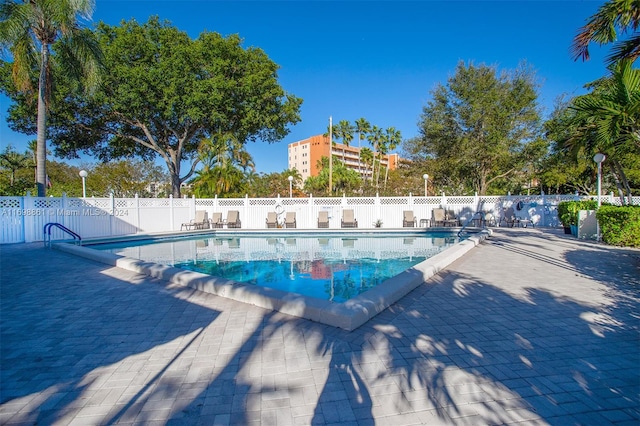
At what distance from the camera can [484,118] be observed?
769 inches

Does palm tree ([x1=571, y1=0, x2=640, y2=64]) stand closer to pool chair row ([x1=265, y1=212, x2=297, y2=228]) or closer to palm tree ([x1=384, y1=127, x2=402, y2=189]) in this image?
pool chair row ([x1=265, y1=212, x2=297, y2=228])

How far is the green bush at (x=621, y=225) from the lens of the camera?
8414mm

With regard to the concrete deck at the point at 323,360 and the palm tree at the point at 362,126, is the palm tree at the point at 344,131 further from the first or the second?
the concrete deck at the point at 323,360

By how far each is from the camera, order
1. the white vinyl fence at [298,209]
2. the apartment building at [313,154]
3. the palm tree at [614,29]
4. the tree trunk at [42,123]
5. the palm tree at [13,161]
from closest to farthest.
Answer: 1. the palm tree at [614,29]
2. the tree trunk at [42,123]
3. the white vinyl fence at [298,209]
4. the palm tree at [13,161]
5. the apartment building at [313,154]

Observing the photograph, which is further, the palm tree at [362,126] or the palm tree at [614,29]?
the palm tree at [362,126]

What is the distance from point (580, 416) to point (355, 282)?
4.65 metres

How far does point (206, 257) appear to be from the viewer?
32.0 feet

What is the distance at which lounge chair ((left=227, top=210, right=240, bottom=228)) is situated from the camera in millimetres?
17172

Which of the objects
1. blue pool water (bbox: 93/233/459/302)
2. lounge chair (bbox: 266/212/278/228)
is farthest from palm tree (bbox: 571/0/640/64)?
lounge chair (bbox: 266/212/278/228)

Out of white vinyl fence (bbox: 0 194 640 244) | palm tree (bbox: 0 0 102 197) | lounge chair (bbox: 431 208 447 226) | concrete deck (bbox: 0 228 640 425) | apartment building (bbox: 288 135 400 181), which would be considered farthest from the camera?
apartment building (bbox: 288 135 400 181)

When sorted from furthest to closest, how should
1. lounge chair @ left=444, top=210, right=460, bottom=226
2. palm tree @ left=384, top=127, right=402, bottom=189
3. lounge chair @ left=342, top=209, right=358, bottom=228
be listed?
palm tree @ left=384, top=127, right=402, bottom=189
lounge chair @ left=342, top=209, right=358, bottom=228
lounge chair @ left=444, top=210, right=460, bottom=226

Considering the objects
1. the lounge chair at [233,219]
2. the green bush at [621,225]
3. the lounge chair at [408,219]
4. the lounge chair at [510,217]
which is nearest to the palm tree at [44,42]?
the lounge chair at [233,219]

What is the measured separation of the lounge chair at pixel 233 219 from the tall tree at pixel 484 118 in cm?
1368

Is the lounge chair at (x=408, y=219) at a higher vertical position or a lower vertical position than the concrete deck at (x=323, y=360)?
higher
